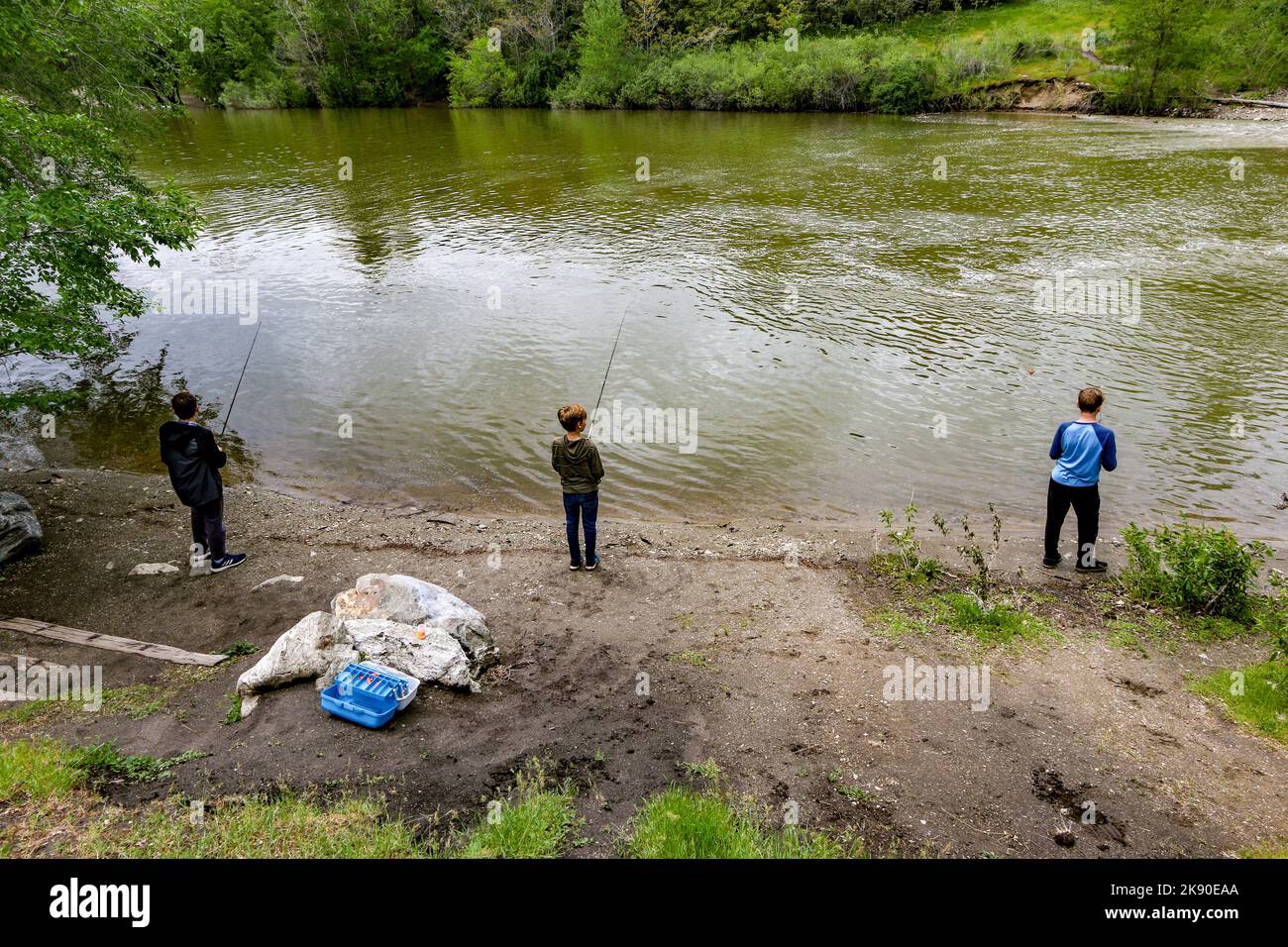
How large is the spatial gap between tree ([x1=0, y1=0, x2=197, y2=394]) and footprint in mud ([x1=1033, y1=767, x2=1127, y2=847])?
36.9ft

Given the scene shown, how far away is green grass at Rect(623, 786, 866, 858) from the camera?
4.65 meters

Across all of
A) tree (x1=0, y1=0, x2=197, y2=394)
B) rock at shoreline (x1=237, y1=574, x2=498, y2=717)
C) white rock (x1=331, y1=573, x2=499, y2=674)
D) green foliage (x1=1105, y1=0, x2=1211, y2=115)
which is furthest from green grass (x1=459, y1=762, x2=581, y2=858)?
green foliage (x1=1105, y1=0, x2=1211, y2=115)

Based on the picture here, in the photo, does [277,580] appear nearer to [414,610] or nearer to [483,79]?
[414,610]

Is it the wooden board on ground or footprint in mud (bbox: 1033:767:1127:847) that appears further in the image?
the wooden board on ground

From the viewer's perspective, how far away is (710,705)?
21.8 ft

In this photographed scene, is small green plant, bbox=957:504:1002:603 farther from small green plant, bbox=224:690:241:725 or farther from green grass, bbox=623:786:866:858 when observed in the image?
small green plant, bbox=224:690:241:725

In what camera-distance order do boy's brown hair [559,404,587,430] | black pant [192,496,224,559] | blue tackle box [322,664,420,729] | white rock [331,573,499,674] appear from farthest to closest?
black pant [192,496,224,559], boy's brown hair [559,404,587,430], white rock [331,573,499,674], blue tackle box [322,664,420,729]

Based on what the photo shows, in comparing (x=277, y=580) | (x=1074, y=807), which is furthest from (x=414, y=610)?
(x=1074, y=807)

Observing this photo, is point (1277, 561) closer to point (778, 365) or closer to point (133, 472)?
point (778, 365)

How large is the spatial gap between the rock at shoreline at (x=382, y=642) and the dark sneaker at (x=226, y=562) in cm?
336

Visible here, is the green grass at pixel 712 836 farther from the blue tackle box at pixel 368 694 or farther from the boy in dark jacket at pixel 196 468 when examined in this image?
the boy in dark jacket at pixel 196 468

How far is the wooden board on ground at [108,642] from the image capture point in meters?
7.33

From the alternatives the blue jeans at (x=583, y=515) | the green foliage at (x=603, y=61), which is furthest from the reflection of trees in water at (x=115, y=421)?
the green foliage at (x=603, y=61)

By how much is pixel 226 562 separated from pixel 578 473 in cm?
481
